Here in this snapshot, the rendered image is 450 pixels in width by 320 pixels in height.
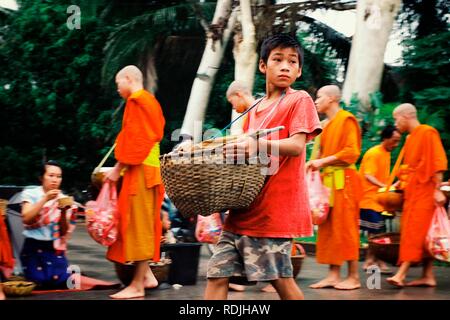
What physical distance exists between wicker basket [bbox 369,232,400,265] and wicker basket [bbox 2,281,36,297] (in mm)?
3938

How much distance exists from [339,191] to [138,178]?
6.49ft

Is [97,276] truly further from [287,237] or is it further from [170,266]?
[287,237]

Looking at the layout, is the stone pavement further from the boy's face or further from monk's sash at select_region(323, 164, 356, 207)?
the boy's face

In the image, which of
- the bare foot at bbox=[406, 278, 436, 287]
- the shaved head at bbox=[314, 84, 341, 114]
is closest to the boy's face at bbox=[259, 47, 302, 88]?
the shaved head at bbox=[314, 84, 341, 114]

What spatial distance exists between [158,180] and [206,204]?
291cm

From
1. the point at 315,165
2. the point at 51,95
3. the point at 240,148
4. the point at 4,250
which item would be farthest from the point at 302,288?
the point at 51,95

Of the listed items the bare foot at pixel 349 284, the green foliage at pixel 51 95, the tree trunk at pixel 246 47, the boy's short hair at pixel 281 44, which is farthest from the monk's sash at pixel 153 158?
the green foliage at pixel 51 95

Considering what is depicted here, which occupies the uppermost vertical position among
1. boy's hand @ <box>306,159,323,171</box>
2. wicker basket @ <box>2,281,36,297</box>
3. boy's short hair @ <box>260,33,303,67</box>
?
boy's short hair @ <box>260,33,303,67</box>

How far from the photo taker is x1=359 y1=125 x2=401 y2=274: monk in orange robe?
931cm

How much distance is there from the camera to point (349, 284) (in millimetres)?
7559

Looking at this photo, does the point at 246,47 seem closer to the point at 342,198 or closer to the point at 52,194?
the point at 342,198

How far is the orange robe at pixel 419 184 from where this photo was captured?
7.63m

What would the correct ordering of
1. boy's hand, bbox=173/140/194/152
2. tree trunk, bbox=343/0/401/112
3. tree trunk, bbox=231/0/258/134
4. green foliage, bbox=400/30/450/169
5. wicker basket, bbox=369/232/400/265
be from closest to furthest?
boy's hand, bbox=173/140/194/152 → wicker basket, bbox=369/232/400/265 → green foliage, bbox=400/30/450/169 → tree trunk, bbox=343/0/401/112 → tree trunk, bbox=231/0/258/134

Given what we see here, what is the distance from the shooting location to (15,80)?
1822 cm
